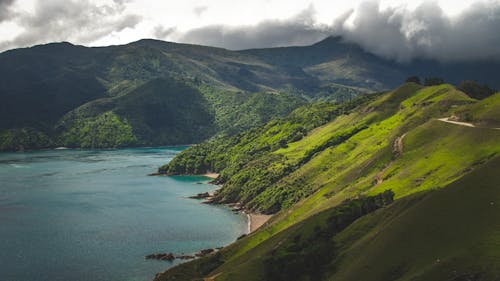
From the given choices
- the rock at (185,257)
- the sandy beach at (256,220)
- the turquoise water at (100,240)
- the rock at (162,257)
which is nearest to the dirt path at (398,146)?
the sandy beach at (256,220)

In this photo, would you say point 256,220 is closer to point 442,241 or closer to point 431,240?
point 431,240

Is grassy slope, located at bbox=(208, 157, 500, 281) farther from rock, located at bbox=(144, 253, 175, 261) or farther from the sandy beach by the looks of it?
the sandy beach

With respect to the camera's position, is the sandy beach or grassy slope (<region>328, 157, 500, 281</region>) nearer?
grassy slope (<region>328, 157, 500, 281</region>)

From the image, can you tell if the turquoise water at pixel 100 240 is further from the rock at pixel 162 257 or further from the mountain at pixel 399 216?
the mountain at pixel 399 216

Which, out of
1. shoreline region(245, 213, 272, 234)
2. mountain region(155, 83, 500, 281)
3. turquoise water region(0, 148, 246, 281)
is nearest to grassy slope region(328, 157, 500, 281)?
mountain region(155, 83, 500, 281)

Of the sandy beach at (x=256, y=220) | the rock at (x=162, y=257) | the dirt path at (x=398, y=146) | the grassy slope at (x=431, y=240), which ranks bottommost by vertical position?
the rock at (x=162, y=257)

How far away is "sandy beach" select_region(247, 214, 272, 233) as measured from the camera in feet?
576

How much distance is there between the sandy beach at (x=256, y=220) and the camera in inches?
6917

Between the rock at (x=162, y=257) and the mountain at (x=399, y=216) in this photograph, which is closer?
the mountain at (x=399, y=216)

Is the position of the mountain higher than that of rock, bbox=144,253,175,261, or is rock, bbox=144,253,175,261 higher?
the mountain

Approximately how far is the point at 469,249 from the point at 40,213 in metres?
166

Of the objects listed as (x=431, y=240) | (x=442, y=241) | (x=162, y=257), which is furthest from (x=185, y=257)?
(x=442, y=241)

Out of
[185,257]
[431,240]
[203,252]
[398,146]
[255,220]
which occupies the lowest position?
[185,257]

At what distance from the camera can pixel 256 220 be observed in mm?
184625
